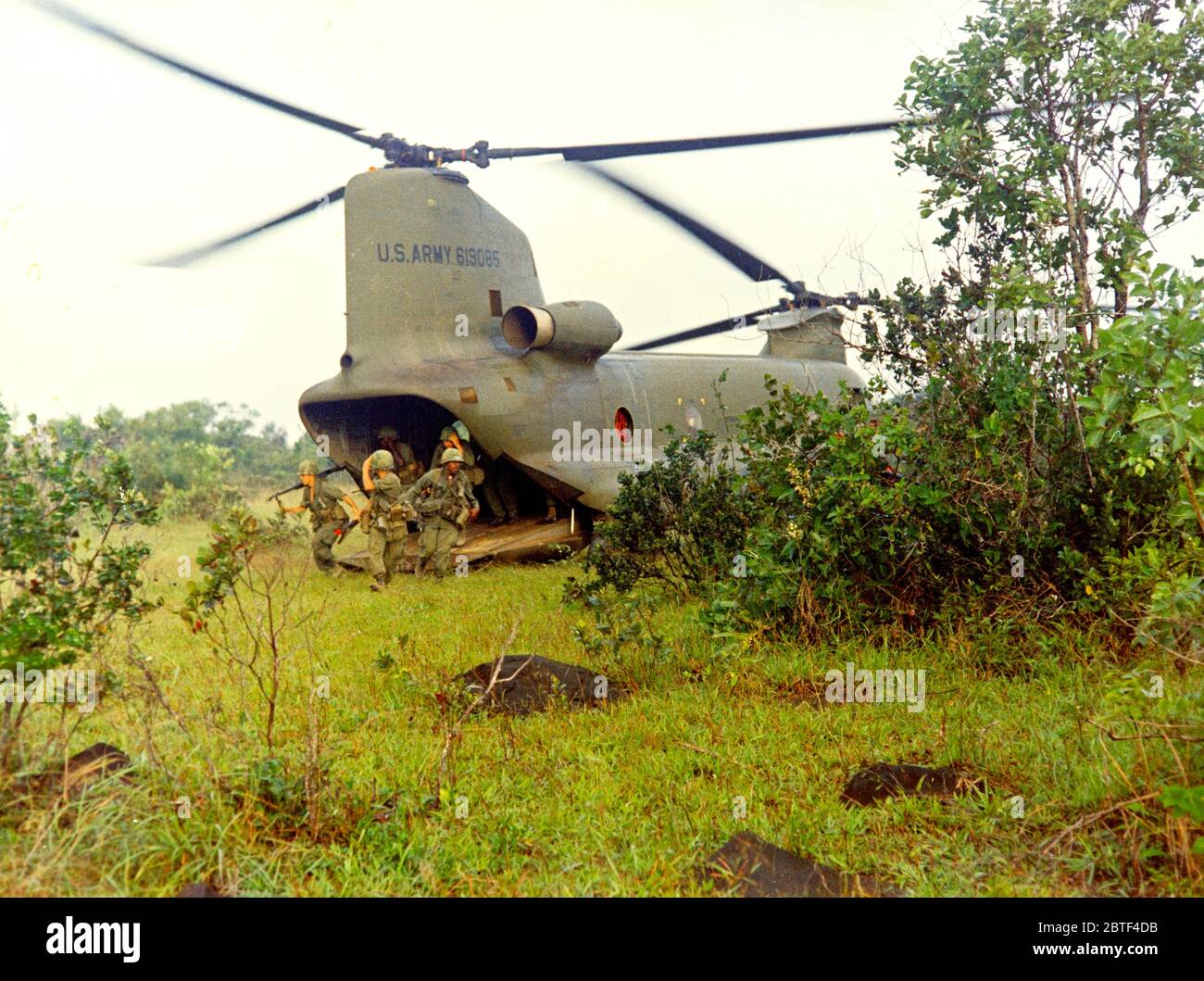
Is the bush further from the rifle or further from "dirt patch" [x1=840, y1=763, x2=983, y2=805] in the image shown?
the rifle

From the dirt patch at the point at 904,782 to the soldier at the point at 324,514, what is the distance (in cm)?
819

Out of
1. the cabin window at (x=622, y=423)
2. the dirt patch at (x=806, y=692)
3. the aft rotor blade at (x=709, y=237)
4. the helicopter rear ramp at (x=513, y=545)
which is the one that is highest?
the aft rotor blade at (x=709, y=237)

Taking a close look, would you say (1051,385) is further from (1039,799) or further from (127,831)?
(127,831)

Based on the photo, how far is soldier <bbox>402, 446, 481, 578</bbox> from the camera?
37.3 feet

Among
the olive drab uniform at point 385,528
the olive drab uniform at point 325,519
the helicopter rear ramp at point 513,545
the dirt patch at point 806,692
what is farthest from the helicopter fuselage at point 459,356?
the dirt patch at point 806,692

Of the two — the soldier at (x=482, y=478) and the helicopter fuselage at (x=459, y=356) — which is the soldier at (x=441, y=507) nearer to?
the helicopter fuselage at (x=459, y=356)

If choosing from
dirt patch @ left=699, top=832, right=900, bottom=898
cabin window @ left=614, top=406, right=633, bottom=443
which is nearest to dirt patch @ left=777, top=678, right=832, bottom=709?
dirt patch @ left=699, top=832, right=900, bottom=898

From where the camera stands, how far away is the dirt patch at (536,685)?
5965 millimetres

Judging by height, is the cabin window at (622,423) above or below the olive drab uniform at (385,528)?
above

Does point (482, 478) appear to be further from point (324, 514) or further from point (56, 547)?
point (56, 547)

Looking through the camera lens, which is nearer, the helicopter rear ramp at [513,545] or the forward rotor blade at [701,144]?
the forward rotor blade at [701,144]

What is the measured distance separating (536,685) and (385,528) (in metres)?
5.26
